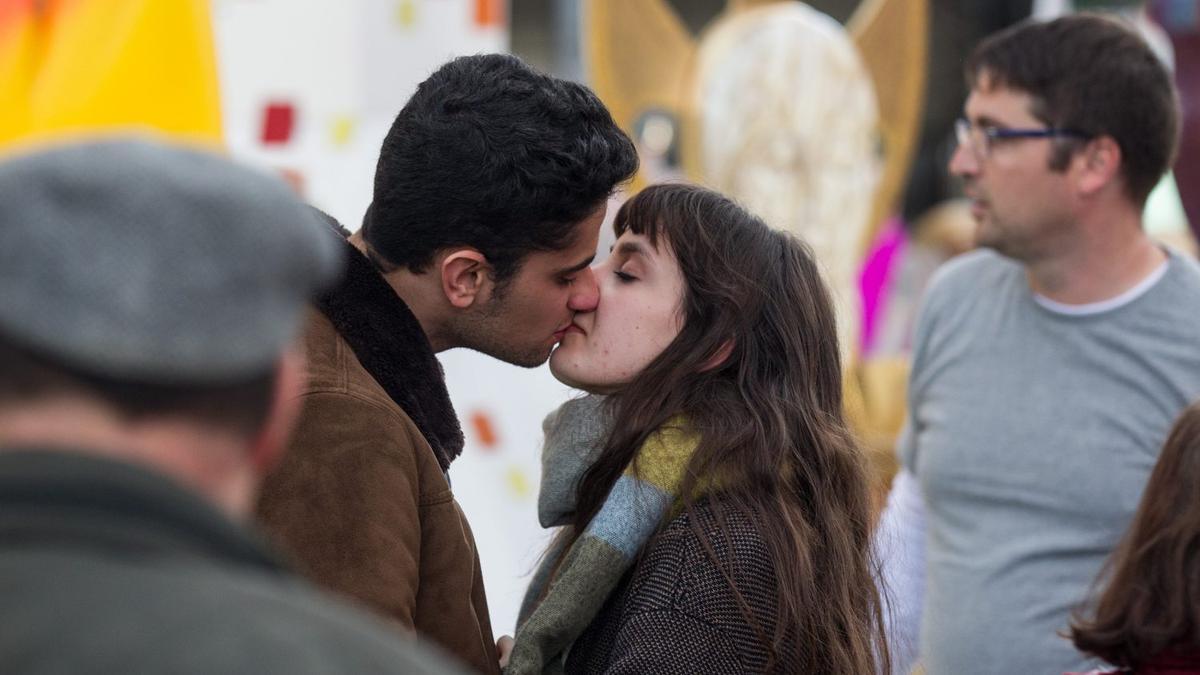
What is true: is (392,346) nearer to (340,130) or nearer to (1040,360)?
(340,130)

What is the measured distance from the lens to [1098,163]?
2965mm

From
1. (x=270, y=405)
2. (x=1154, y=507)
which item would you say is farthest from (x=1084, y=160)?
(x=270, y=405)

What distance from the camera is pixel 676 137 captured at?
15.5 feet

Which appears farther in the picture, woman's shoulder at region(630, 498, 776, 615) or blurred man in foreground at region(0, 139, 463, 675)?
woman's shoulder at region(630, 498, 776, 615)

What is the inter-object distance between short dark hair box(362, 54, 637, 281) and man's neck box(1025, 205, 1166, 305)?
48.1 inches

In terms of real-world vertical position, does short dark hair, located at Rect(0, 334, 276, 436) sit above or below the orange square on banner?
above

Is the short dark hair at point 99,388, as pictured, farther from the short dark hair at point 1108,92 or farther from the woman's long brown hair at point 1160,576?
the short dark hair at point 1108,92

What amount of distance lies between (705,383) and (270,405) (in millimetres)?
1141

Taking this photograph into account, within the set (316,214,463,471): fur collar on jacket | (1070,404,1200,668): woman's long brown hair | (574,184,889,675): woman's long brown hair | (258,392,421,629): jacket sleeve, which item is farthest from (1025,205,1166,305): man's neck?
(258,392,421,629): jacket sleeve

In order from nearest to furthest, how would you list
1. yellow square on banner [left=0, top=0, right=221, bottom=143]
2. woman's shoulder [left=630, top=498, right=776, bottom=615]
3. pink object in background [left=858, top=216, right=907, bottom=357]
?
woman's shoulder [left=630, top=498, right=776, bottom=615]
yellow square on banner [left=0, top=0, right=221, bottom=143]
pink object in background [left=858, top=216, right=907, bottom=357]

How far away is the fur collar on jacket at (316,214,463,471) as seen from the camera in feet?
6.03

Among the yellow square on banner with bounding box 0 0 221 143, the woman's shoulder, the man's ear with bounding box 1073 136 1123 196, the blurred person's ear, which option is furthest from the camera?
the man's ear with bounding box 1073 136 1123 196

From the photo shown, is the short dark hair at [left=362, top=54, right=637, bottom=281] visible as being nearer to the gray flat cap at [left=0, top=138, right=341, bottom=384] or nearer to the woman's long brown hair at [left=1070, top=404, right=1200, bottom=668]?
the woman's long brown hair at [left=1070, top=404, right=1200, bottom=668]

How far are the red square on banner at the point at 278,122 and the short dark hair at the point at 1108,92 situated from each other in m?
1.52
